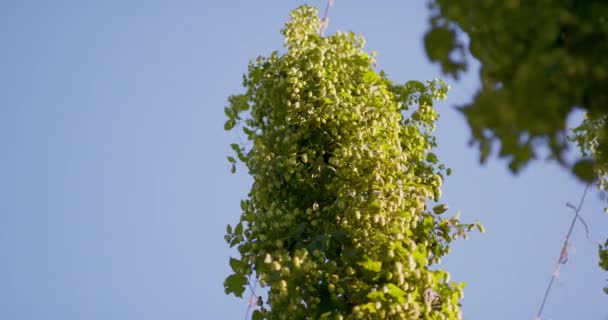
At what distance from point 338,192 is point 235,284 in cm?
111

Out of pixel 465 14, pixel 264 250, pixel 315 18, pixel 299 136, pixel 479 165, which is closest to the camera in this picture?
pixel 479 165

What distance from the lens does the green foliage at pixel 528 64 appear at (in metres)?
2.61

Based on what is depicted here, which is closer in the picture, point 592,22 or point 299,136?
point 592,22

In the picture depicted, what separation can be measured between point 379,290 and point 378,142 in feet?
4.61

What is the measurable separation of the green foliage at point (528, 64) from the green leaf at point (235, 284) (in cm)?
341

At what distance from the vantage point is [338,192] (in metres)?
6.15

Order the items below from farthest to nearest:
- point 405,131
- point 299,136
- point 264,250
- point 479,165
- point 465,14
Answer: point 405,131
point 299,136
point 264,250
point 465,14
point 479,165

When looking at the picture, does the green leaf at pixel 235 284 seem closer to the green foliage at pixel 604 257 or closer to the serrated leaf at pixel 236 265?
the serrated leaf at pixel 236 265

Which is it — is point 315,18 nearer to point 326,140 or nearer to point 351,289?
point 326,140

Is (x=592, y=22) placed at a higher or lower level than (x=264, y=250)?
lower

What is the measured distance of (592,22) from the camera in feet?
9.65

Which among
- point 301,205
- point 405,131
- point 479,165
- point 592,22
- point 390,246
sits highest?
point 405,131

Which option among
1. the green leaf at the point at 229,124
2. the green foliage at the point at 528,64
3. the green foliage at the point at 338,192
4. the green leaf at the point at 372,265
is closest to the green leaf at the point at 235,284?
the green foliage at the point at 338,192

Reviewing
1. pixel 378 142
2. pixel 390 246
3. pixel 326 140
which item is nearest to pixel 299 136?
pixel 326 140
